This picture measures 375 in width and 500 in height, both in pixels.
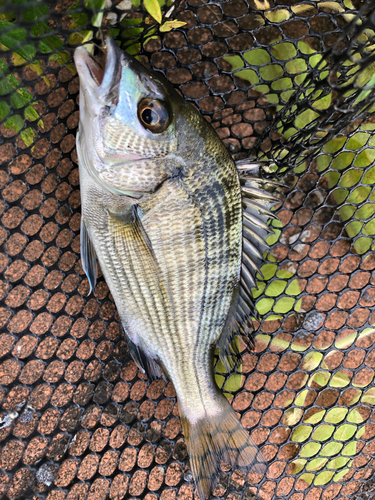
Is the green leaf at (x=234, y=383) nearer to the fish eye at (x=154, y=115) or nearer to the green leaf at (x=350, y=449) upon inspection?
the green leaf at (x=350, y=449)

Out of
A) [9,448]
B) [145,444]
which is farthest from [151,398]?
[9,448]

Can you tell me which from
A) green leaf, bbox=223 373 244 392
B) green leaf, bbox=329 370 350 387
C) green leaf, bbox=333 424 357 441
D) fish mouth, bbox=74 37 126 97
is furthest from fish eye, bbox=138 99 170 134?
green leaf, bbox=333 424 357 441

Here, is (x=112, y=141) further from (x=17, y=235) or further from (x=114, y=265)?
(x=17, y=235)

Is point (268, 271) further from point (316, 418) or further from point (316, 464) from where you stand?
point (316, 464)

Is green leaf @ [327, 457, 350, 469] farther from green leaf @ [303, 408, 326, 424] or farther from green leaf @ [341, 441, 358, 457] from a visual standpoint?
green leaf @ [303, 408, 326, 424]

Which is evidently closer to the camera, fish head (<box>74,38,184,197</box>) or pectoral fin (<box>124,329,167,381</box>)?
fish head (<box>74,38,184,197</box>)

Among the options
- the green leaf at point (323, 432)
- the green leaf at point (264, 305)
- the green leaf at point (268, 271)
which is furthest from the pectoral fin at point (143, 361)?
the green leaf at point (323, 432)
